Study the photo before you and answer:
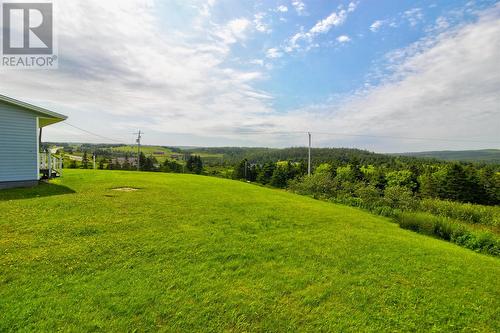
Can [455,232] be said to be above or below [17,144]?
below

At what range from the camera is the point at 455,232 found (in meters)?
11.7

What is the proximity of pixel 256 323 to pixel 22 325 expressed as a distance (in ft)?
10.4

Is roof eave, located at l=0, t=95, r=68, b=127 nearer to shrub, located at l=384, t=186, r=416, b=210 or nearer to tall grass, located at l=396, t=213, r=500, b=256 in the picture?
tall grass, located at l=396, t=213, r=500, b=256

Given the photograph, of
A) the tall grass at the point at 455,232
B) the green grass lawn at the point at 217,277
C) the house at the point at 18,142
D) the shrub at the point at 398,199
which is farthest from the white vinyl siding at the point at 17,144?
the shrub at the point at 398,199

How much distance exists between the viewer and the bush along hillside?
1243 centimetres

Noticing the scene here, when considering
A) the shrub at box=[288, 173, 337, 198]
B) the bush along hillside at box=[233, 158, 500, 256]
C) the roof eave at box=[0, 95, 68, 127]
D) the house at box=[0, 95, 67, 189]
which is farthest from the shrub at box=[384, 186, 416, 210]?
the house at box=[0, 95, 67, 189]

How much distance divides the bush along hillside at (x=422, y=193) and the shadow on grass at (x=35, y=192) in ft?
55.8

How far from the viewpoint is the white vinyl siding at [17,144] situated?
37.1ft

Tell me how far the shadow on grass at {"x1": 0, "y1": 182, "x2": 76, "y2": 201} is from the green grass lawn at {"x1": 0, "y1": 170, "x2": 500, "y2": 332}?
5.44 feet

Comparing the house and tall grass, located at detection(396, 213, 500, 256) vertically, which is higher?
the house

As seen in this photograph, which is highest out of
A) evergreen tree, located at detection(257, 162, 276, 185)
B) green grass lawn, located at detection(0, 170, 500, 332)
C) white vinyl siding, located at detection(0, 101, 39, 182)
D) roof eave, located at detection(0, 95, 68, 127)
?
roof eave, located at detection(0, 95, 68, 127)

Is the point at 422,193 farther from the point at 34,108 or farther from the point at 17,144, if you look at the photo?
the point at 17,144

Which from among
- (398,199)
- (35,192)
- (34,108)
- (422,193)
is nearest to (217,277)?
(35,192)

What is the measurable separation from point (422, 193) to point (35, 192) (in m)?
59.0
